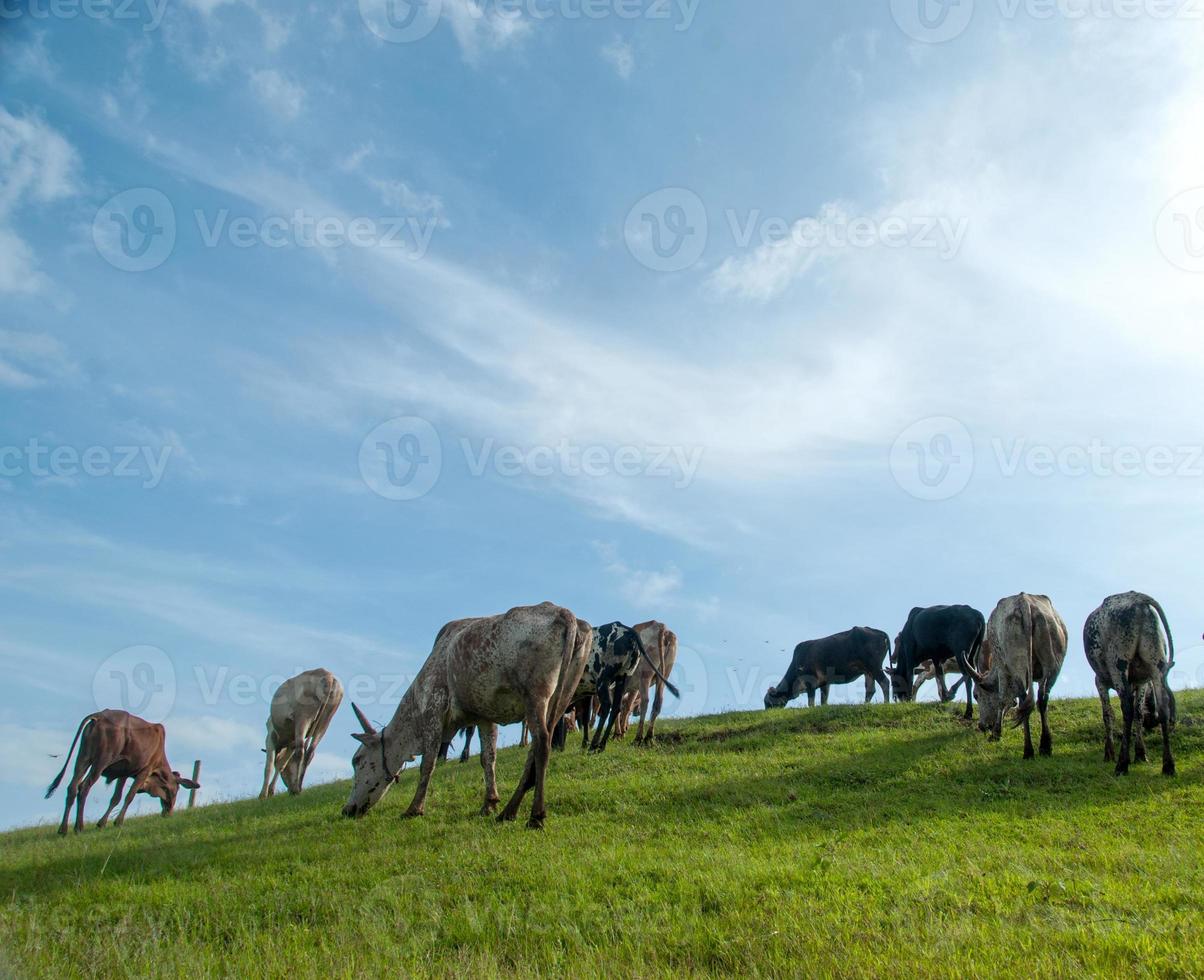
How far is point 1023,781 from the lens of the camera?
14.0m

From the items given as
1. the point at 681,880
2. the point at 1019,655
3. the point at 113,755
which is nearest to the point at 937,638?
the point at 1019,655

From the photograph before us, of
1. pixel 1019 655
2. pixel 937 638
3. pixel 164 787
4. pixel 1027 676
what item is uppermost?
pixel 937 638

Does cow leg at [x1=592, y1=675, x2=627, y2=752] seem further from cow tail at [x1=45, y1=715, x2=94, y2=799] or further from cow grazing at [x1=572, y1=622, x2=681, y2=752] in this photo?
cow tail at [x1=45, y1=715, x2=94, y2=799]

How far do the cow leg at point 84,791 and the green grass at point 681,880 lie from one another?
3.67 m

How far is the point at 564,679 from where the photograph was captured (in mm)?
13547

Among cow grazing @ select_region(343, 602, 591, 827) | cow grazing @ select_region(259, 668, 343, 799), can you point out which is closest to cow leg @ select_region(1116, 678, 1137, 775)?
cow grazing @ select_region(343, 602, 591, 827)

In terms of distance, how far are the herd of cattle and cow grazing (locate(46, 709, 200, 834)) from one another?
3 centimetres

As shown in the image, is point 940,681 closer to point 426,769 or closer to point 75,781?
point 426,769

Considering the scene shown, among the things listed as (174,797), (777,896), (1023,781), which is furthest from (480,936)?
(174,797)

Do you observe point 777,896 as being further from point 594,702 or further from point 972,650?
point 972,650

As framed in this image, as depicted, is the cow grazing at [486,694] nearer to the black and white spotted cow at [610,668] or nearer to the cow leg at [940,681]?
the black and white spotted cow at [610,668]

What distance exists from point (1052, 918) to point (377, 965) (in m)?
5.00

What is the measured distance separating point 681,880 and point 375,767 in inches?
261

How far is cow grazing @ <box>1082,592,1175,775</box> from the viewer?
15.2 meters
